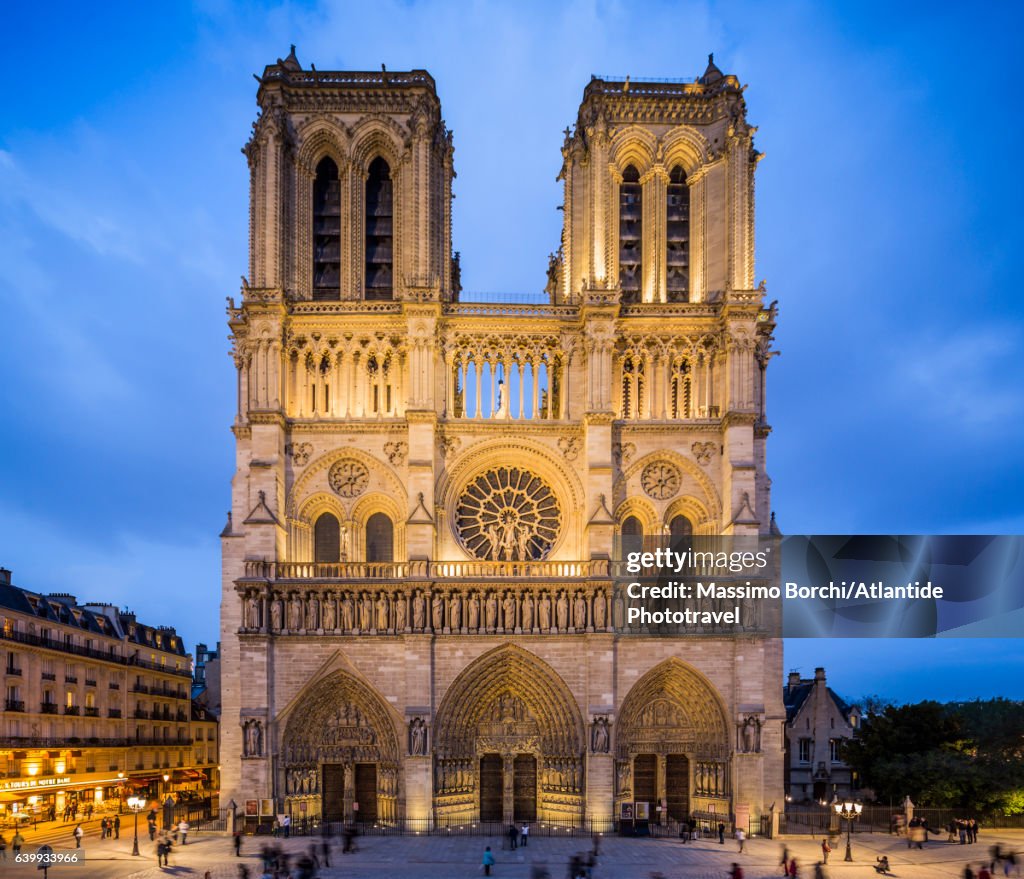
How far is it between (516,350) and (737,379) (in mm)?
7849

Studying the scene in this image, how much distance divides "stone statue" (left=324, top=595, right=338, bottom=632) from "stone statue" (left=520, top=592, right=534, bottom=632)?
6.13 m

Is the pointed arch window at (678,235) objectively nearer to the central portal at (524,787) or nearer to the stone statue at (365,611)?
the stone statue at (365,611)

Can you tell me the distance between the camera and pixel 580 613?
32062 mm

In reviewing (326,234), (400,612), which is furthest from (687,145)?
(400,612)

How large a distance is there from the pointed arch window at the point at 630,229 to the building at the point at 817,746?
Answer: 2027 cm

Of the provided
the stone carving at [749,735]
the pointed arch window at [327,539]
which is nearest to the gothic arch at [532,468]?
the pointed arch window at [327,539]

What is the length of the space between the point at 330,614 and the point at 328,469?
5245 mm

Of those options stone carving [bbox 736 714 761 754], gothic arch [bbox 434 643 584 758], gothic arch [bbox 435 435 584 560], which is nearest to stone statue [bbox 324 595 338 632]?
gothic arch [bbox 434 643 584 758]

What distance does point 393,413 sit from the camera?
3450cm

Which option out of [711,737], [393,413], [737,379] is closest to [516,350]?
[393,413]

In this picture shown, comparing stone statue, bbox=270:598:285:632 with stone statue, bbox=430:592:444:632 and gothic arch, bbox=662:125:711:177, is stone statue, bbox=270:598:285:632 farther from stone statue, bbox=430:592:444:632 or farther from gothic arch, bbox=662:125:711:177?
gothic arch, bbox=662:125:711:177

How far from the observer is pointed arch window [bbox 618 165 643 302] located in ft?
122

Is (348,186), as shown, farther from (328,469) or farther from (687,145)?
(687,145)

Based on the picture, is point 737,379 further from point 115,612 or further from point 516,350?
point 115,612
